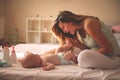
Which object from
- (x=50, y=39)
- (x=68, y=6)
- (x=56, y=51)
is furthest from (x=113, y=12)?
(x=56, y=51)

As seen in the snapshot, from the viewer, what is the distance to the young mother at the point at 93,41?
1543 mm

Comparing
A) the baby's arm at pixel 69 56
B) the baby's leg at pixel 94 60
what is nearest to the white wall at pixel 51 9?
the baby's arm at pixel 69 56

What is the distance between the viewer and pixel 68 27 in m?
1.83

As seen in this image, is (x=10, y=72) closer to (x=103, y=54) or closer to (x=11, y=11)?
(x=103, y=54)

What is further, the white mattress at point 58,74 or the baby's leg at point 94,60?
the baby's leg at point 94,60

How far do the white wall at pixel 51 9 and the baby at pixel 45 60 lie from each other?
1713 millimetres

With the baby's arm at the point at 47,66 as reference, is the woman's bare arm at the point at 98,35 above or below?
above

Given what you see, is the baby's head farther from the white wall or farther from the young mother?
the white wall

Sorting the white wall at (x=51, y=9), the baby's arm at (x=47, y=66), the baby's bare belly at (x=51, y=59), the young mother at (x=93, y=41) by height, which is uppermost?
the white wall at (x=51, y=9)

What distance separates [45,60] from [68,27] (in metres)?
0.37

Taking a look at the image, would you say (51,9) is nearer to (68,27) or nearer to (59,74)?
(68,27)

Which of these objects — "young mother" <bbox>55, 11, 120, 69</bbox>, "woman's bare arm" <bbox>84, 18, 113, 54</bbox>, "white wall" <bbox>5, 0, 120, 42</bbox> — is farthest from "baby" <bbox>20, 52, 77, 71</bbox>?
"white wall" <bbox>5, 0, 120, 42</bbox>

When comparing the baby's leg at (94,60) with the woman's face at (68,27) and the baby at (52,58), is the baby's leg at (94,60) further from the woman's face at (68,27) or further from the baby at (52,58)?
the woman's face at (68,27)

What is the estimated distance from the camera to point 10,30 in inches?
143
